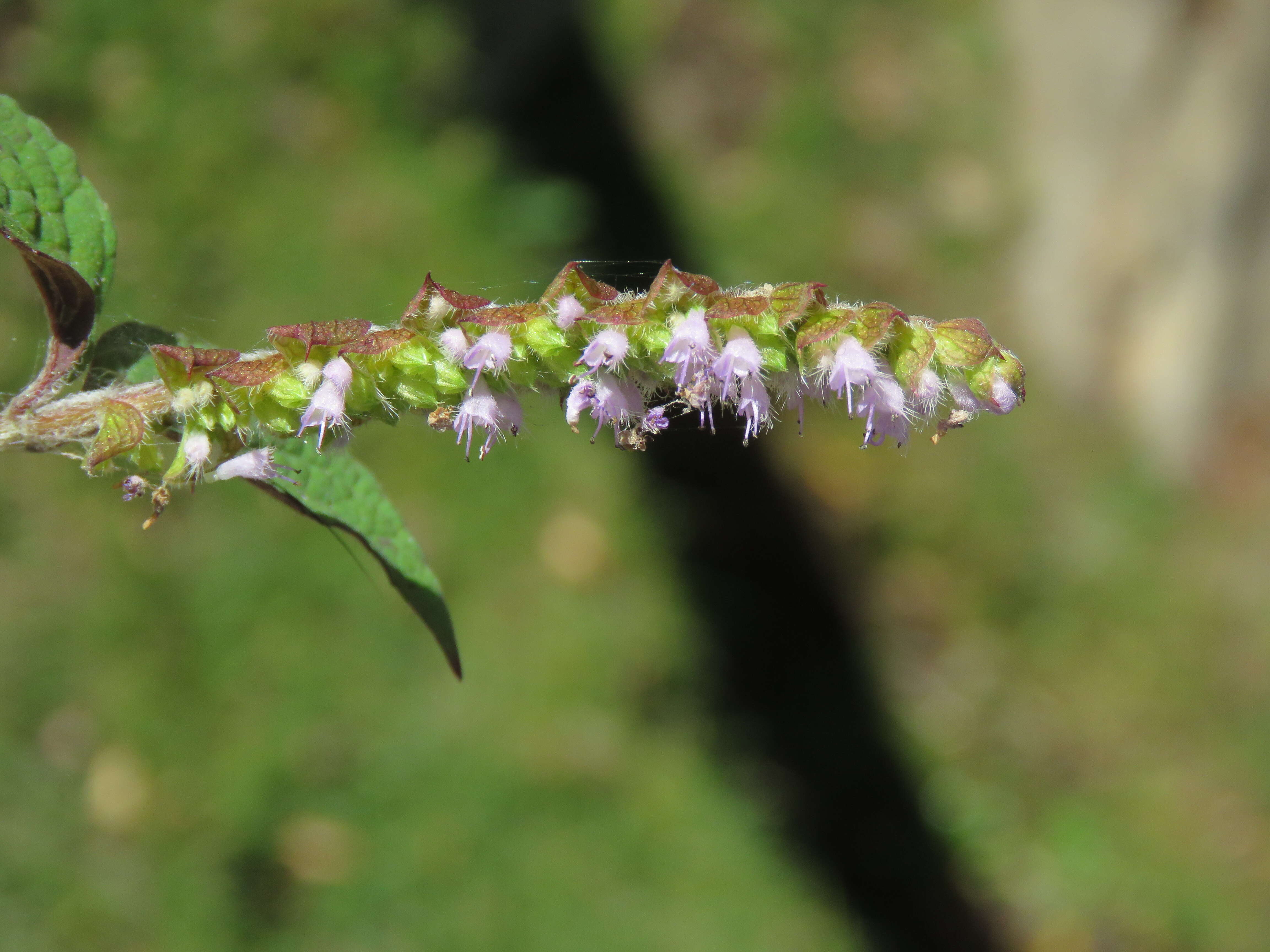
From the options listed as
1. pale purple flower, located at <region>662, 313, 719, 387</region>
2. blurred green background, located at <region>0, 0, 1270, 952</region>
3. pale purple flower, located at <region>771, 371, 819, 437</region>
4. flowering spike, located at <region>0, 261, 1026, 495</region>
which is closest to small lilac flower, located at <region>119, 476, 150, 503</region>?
flowering spike, located at <region>0, 261, 1026, 495</region>

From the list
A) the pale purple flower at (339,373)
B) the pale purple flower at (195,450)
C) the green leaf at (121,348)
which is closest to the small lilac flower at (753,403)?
the pale purple flower at (339,373)

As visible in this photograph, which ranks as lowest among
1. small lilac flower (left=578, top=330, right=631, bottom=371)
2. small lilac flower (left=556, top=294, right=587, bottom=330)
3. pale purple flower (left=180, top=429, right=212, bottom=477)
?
pale purple flower (left=180, top=429, right=212, bottom=477)

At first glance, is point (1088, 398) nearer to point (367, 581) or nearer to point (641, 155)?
point (641, 155)

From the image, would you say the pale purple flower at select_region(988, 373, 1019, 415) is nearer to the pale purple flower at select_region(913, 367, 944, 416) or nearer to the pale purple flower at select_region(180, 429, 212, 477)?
the pale purple flower at select_region(913, 367, 944, 416)

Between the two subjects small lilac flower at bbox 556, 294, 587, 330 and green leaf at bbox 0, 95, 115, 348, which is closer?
small lilac flower at bbox 556, 294, 587, 330

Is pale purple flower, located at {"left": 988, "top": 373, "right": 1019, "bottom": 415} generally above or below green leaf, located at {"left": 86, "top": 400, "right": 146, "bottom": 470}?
above

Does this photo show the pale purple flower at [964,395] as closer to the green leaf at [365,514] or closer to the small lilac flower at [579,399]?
the small lilac flower at [579,399]

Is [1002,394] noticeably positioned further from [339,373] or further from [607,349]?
[339,373]
